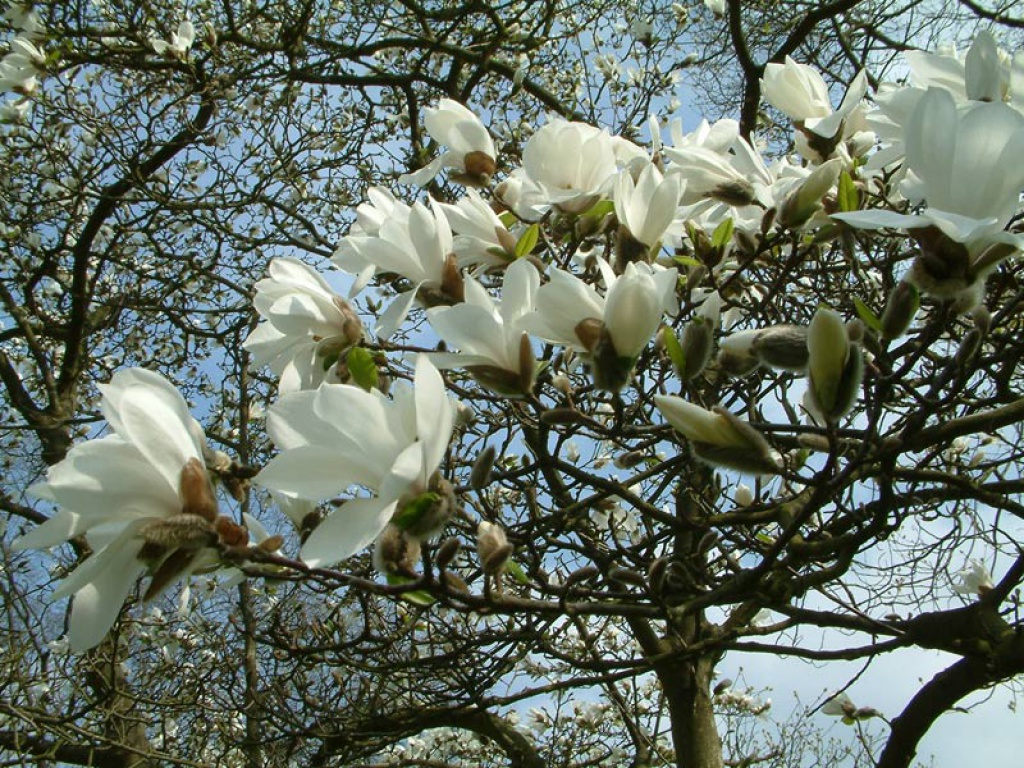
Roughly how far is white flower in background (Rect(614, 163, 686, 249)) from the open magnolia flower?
1.96ft

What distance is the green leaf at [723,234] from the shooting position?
113cm

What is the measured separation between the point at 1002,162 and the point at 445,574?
66 centimetres

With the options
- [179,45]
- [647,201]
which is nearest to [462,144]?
[647,201]

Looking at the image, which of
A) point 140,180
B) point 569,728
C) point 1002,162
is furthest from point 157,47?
point 569,728

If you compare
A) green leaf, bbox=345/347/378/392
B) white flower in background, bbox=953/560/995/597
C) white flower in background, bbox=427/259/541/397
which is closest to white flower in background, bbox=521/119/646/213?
white flower in background, bbox=427/259/541/397

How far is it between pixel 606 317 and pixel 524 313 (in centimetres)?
10

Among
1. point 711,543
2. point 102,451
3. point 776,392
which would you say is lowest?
point 102,451

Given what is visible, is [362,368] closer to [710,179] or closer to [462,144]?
[462,144]

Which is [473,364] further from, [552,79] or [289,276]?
[552,79]

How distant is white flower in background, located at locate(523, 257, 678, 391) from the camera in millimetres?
812

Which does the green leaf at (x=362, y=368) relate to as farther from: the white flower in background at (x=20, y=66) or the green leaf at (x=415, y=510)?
the white flower in background at (x=20, y=66)

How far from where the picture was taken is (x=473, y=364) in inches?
34.4

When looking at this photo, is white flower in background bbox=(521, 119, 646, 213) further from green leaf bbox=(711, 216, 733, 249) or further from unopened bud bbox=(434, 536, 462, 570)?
unopened bud bbox=(434, 536, 462, 570)

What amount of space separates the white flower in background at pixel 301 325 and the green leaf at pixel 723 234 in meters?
0.52
